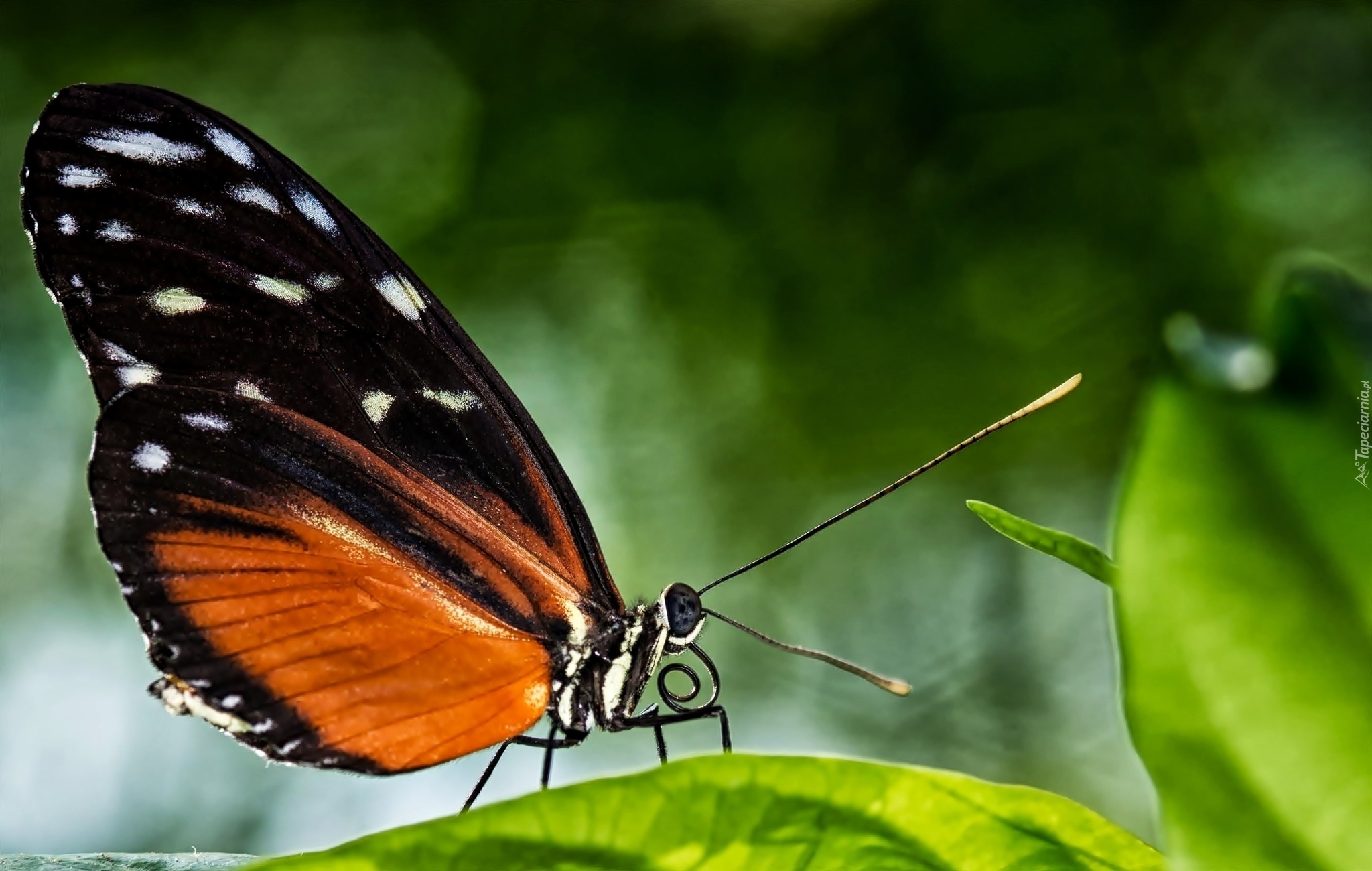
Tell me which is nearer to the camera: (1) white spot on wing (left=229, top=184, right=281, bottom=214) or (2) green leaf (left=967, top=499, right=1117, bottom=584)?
(2) green leaf (left=967, top=499, right=1117, bottom=584)

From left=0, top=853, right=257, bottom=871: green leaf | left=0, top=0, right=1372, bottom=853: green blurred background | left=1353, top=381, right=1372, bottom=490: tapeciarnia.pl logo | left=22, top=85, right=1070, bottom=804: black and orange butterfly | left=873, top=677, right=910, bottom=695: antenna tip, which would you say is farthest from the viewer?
left=0, top=0, right=1372, bottom=853: green blurred background

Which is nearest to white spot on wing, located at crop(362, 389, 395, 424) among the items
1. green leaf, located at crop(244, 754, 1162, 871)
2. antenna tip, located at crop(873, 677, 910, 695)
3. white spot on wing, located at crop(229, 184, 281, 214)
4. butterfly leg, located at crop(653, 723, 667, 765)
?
white spot on wing, located at crop(229, 184, 281, 214)

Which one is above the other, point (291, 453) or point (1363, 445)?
point (291, 453)

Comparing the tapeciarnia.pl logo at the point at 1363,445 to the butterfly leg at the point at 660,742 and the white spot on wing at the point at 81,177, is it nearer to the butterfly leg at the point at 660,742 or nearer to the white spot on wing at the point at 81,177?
the butterfly leg at the point at 660,742

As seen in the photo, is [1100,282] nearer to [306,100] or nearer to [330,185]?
[330,185]

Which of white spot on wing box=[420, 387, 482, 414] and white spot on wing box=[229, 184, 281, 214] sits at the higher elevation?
white spot on wing box=[229, 184, 281, 214]

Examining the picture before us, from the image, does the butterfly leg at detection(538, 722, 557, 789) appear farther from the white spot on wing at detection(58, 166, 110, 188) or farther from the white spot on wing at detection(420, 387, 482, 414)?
the white spot on wing at detection(58, 166, 110, 188)

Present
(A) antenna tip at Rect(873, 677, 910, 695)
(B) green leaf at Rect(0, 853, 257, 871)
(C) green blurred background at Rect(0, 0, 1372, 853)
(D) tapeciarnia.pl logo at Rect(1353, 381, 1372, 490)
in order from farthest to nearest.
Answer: (C) green blurred background at Rect(0, 0, 1372, 853) < (A) antenna tip at Rect(873, 677, 910, 695) < (B) green leaf at Rect(0, 853, 257, 871) < (D) tapeciarnia.pl logo at Rect(1353, 381, 1372, 490)

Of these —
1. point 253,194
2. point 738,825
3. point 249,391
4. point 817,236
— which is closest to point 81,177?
point 253,194

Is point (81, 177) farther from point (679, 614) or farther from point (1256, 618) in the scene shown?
point (1256, 618)
